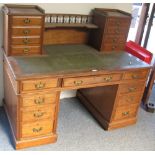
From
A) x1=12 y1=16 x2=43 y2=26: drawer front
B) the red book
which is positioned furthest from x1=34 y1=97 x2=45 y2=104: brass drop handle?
the red book

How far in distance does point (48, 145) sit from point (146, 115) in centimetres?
116

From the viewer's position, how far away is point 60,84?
185 centimetres

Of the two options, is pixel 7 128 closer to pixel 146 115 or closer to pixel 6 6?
pixel 6 6

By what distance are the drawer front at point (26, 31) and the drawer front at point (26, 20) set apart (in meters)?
0.04

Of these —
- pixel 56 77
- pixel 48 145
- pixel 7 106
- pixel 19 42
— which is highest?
pixel 19 42

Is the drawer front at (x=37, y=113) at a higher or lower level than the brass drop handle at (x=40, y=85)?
lower

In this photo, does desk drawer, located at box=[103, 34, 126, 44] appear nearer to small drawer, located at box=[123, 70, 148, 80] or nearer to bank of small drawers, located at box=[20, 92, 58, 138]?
small drawer, located at box=[123, 70, 148, 80]

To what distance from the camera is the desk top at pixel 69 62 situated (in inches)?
70.0

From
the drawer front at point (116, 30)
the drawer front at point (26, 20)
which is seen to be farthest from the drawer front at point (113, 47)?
the drawer front at point (26, 20)

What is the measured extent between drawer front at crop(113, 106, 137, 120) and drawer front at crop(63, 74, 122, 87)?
14.7 inches

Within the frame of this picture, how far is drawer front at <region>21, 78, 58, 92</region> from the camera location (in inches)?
67.7

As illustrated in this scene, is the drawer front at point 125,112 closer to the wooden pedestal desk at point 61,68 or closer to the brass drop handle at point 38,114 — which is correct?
the wooden pedestal desk at point 61,68

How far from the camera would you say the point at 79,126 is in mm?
2352

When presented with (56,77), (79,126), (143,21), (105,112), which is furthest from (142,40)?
(56,77)
